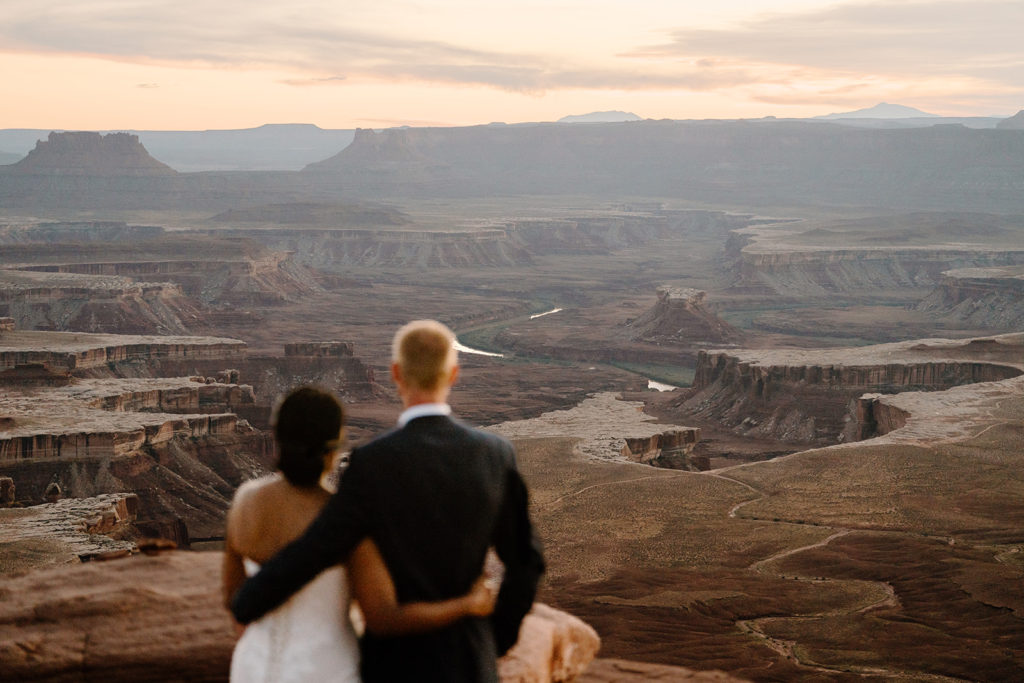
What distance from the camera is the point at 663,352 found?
105 meters

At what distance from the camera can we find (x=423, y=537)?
6434 mm

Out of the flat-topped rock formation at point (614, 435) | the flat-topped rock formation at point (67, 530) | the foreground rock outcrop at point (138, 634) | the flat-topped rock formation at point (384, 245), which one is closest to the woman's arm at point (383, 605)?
the foreground rock outcrop at point (138, 634)

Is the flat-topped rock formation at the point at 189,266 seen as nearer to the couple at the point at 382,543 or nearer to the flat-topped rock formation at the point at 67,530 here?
the flat-topped rock formation at the point at 67,530

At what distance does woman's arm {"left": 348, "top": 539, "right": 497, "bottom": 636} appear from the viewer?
6.37 m

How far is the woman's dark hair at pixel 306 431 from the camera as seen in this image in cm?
642

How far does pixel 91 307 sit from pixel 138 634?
98.2 m

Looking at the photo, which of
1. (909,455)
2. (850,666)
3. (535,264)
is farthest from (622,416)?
(535,264)

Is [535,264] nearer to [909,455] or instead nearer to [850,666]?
[909,455]

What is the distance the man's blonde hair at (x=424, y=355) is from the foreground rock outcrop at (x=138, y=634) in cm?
333

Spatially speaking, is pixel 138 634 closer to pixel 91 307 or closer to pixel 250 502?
pixel 250 502

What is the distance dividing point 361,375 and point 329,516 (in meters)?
75.6

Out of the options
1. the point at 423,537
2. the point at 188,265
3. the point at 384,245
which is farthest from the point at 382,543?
the point at 384,245

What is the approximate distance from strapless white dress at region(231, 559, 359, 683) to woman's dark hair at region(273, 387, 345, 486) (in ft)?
1.71

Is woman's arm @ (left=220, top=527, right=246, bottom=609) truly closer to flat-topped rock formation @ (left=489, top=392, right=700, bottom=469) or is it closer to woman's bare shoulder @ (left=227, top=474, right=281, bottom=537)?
woman's bare shoulder @ (left=227, top=474, right=281, bottom=537)
